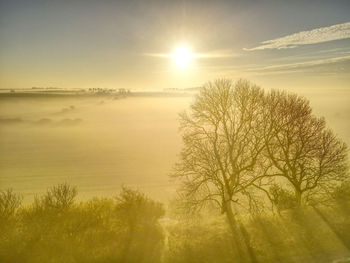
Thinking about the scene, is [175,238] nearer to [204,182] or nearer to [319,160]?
[204,182]

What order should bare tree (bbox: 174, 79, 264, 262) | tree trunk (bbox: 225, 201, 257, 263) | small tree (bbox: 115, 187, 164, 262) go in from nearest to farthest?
tree trunk (bbox: 225, 201, 257, 263) → small tree (bbox: 115, 187, 164, 262) → bare tree (bbox: 174, 79, 264, 262)

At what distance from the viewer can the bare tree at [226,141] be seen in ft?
72.2

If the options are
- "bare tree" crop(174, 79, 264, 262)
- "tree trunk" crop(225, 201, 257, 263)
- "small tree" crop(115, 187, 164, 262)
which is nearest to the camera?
"tree trunk" crop(225, 201, 257, 263)

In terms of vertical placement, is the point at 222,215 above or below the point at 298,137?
below

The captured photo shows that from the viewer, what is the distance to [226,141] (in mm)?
Result: 22438

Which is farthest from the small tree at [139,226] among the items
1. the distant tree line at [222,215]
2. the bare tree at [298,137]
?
Result: the bare tree at [298,137]

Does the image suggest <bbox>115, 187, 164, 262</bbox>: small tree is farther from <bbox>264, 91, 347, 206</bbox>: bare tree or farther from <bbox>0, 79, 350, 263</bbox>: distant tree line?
<bbox>264, 91, 347, 206</bbox>: bare tree

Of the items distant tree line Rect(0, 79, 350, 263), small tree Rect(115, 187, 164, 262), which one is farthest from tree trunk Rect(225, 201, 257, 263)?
small tree Rect(115, 187, 164, 262)

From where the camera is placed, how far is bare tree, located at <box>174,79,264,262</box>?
2202 cm

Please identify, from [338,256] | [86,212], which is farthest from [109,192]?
[338,256]

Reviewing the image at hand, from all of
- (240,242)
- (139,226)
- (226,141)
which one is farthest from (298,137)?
(139,226)

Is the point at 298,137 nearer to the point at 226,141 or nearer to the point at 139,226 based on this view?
the point at 226,141

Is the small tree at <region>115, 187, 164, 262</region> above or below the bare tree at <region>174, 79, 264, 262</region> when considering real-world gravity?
below

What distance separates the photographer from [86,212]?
23297mm
